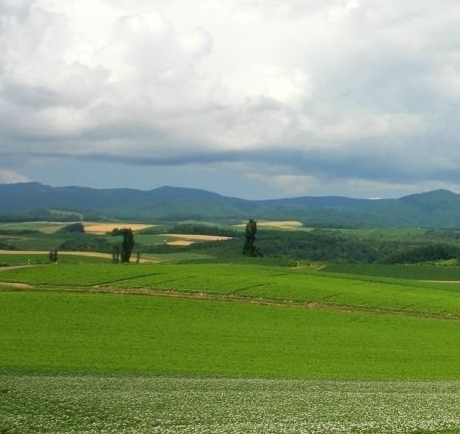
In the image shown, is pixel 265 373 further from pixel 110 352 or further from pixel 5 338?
pixel 5 338

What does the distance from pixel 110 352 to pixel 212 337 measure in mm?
12222

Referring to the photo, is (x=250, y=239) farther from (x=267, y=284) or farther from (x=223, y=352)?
(x=223, y=352)

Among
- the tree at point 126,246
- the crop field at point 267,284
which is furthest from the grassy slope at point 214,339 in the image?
the tree at point 126,246

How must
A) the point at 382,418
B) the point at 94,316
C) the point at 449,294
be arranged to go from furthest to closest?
the point at 449,294 < the point at 94,316 < the point at 382,418

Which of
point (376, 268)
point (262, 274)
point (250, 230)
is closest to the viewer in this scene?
point (262, 274)

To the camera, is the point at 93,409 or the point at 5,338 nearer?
the point at 93,409

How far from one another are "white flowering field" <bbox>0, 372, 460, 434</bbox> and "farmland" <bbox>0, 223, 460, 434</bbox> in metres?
0.09

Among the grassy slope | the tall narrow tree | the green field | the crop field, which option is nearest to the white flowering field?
the green field

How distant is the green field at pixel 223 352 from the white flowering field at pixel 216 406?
93mm

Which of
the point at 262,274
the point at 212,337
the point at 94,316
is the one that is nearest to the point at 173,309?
the point at 94,316

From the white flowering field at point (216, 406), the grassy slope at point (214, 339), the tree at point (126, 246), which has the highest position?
the tree at point (126, 246)

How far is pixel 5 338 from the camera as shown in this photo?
61812 mm

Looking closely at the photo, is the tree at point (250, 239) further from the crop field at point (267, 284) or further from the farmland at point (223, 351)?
the crop field at point (267, 284)

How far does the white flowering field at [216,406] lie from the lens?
1222 inches
